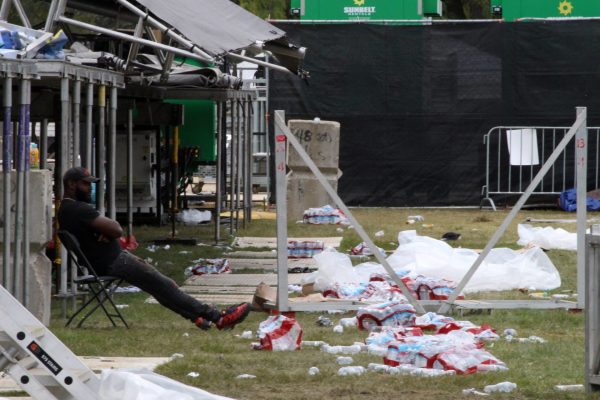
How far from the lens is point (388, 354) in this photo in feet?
30.9

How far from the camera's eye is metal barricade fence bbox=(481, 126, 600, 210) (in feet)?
83.0

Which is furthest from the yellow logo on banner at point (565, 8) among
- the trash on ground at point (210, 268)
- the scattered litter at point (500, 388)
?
the scattered litter at point (500, 388)

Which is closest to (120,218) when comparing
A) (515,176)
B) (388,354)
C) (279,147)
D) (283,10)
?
(515,176)

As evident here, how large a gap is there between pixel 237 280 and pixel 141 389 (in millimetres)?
7683

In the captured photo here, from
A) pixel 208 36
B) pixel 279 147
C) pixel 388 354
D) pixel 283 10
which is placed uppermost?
pixel 283 10

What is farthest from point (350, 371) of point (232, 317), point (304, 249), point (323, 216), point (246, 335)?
point (323, 216)

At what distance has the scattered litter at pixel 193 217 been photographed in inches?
891

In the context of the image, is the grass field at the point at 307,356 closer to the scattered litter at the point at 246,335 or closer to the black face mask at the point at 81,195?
the scattered litter at the point at 246,335

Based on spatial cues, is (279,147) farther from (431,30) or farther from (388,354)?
(431,30)

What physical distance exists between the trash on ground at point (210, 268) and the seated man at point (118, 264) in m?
4.40

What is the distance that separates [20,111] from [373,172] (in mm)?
15619

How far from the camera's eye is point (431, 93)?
26.0 m

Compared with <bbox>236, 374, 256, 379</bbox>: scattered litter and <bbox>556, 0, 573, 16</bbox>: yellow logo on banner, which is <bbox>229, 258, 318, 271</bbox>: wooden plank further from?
<bbox>556, 0, 573, 16</bbox>: yellow logo on banner

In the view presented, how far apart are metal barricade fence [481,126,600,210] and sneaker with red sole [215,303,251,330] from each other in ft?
48.6
